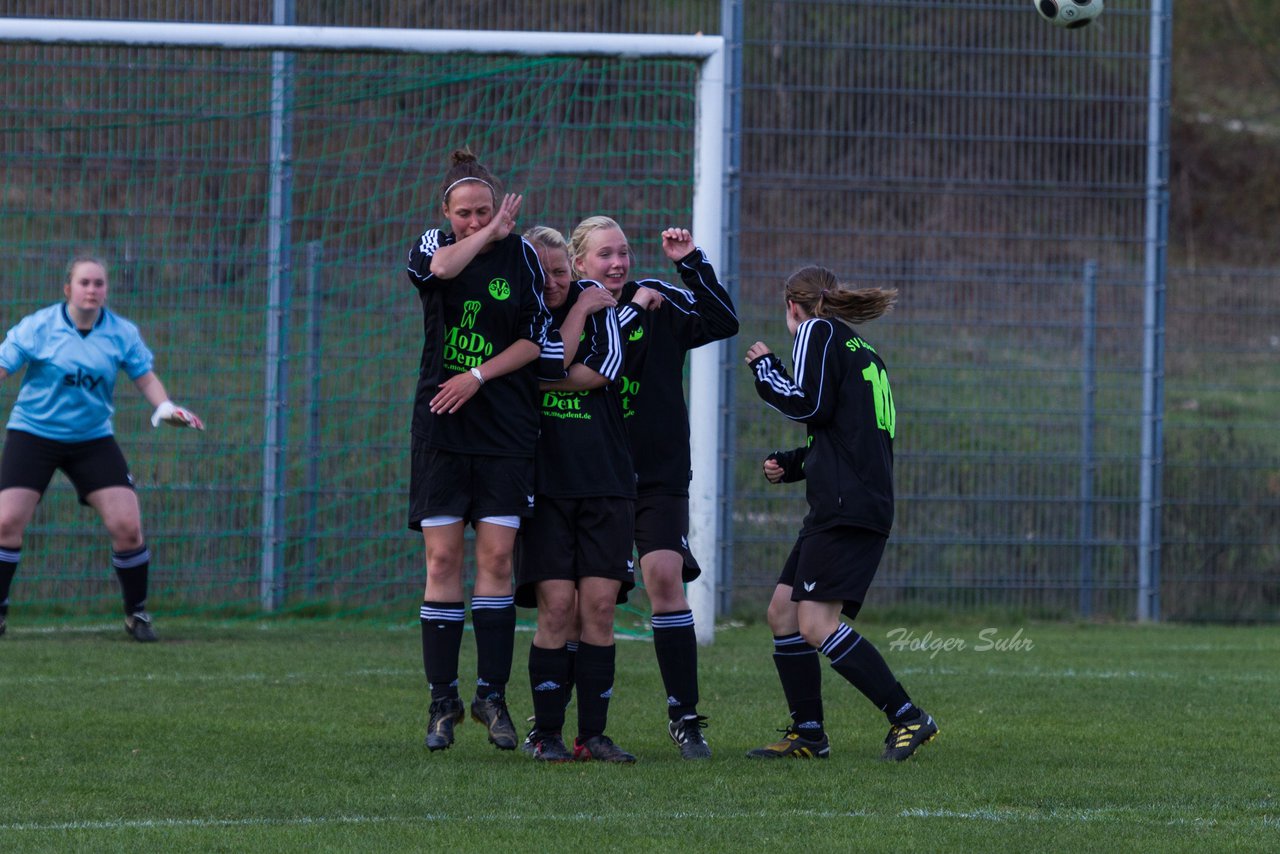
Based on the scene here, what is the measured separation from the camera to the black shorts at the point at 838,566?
5398mm

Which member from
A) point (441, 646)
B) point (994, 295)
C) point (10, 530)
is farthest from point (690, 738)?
point (994, 295)

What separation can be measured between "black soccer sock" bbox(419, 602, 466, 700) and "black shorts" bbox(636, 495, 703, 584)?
28.7 inches

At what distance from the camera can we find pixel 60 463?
28.3 feet

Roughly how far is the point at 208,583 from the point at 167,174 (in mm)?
2605

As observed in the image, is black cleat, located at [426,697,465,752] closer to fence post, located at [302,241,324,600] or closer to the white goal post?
the white goal post

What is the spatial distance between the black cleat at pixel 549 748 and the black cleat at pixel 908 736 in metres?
1.05

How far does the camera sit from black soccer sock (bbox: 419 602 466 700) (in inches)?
213

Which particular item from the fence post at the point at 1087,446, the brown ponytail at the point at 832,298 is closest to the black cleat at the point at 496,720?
the brown ponytail at the point at 832,298

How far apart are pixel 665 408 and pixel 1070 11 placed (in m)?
2.97

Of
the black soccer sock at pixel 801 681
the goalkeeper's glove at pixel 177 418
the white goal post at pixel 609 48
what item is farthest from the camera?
the white goal post at pixel 609 48

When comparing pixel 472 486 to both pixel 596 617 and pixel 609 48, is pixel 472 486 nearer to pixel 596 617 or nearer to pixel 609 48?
pixel 596 617

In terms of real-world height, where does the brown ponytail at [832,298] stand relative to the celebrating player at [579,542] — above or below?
above

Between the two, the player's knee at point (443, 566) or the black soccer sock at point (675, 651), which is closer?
the player's knee at point (443, 566)

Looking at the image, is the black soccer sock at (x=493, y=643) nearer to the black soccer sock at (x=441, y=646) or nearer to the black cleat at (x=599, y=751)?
the black soccer sock at (x=441, y=646)
